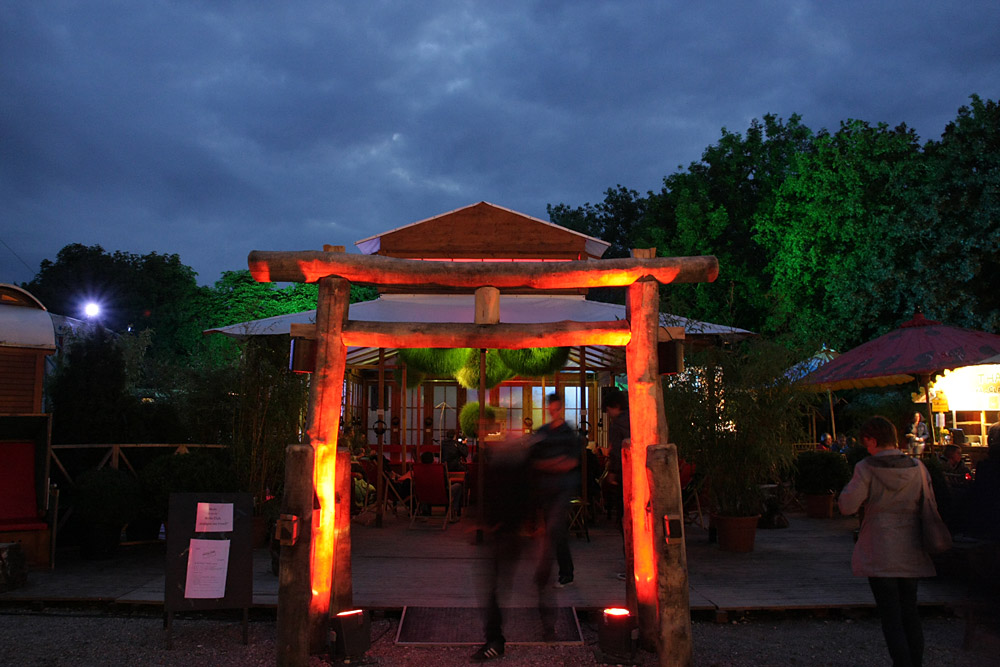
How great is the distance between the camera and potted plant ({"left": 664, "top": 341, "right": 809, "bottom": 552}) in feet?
21.3

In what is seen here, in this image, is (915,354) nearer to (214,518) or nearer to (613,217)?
(214,518)

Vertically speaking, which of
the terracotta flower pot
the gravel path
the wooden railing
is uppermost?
the wooden railing

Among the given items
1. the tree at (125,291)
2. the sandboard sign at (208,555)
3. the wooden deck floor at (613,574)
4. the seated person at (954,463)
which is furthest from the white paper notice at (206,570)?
the tree at (125,291)

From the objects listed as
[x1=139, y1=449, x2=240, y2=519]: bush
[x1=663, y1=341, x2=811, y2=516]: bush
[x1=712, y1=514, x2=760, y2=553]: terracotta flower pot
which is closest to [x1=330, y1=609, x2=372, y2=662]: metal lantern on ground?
[x1=139, y1=449, x2=240, y2=519]: bush

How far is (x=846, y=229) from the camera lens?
1756 centimetres

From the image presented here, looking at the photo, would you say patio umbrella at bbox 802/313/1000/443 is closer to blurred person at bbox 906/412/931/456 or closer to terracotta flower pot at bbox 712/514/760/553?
blurred person at bbox 906/412/931/456

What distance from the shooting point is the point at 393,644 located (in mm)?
4320

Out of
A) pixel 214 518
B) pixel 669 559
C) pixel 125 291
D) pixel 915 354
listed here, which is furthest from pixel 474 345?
pixel 125 291

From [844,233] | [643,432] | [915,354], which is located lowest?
[643,432]

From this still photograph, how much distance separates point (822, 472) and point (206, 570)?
7702mm

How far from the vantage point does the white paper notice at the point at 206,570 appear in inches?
169

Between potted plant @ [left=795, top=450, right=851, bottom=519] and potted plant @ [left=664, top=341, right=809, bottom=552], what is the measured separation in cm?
254

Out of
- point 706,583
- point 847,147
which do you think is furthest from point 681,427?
point 847,147

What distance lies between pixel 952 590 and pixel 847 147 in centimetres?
1582
